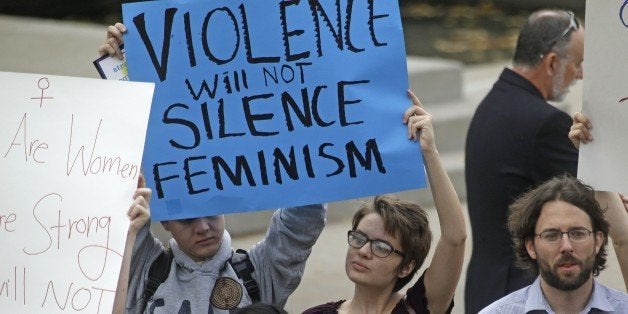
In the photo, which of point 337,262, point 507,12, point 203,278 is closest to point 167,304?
point 203,278

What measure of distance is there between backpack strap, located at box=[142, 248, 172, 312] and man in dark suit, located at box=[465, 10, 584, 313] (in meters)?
1.57

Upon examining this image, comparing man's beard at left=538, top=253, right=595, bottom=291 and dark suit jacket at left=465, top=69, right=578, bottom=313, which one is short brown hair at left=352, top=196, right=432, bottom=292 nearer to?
man's beard at left=538, top=253, right=595, bottom=291

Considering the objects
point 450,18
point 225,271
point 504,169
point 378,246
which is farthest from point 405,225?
point 450,18

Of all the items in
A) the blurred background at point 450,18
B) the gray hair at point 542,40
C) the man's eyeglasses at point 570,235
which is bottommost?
the blurred background at point 450,18

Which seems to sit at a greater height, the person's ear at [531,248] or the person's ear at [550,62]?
the person's ear at [550,62]

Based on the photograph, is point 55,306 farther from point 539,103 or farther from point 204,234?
point 539,103

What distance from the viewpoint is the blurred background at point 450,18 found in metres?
13.9

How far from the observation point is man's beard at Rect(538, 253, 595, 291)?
422 cm

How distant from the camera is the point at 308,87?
4.77 meters

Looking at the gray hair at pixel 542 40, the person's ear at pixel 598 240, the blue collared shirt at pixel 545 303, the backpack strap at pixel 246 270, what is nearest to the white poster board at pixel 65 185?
the backpack strap at pixel 246 270

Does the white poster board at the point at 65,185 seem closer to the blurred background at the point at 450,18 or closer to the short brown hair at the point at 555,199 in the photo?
the short brown hair at the point at 555,199

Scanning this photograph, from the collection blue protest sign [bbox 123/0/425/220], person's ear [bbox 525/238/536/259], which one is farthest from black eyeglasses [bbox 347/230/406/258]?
person's ear [bbox 525/238/536/259]

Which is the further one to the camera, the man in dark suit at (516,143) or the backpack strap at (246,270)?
the man in dark suit at (516,143)

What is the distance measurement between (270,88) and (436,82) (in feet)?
20.8
